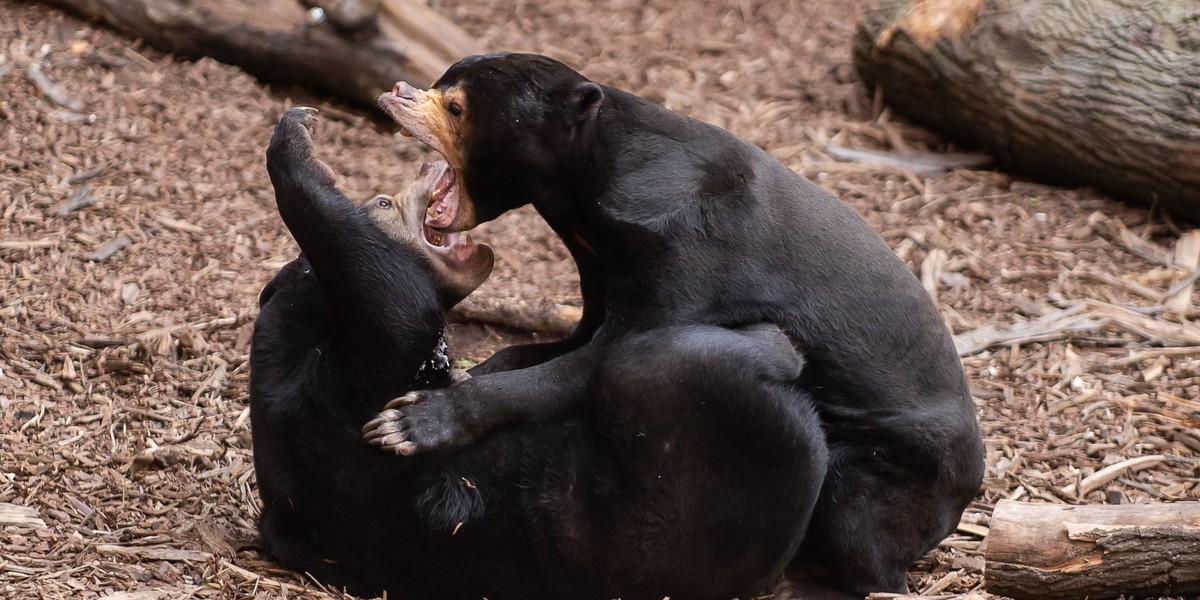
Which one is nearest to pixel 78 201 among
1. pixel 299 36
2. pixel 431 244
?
pixel 299 36

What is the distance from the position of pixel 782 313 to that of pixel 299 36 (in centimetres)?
567

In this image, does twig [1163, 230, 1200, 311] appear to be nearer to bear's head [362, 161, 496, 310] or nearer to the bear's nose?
bear's head [362, 161, 496, 310]

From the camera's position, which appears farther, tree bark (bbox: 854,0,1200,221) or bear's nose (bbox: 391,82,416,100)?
tree bark (bbox: 854,0,1200,221)

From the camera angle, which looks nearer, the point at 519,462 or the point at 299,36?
the point at 519,462

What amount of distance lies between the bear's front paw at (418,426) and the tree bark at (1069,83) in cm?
564

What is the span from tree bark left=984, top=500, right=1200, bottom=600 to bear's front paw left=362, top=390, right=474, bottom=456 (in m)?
1.89

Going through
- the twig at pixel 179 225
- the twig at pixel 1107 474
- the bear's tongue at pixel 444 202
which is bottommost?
the twig at pixel 179 225

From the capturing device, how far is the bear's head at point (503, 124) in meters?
5.17

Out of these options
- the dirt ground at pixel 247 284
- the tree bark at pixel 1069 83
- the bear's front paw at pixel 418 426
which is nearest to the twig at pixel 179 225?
the dirt ground at pixel 247 284

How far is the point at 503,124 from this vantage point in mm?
5230

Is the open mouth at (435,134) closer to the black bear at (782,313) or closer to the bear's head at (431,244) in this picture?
the bear's head at (431,244)

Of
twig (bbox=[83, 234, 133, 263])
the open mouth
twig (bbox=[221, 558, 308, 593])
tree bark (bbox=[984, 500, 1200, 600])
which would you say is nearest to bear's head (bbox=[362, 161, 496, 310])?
the open mouth

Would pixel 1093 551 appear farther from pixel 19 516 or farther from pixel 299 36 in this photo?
pixel 299 36

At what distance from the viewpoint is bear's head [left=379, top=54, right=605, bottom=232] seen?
5168 millimetres
